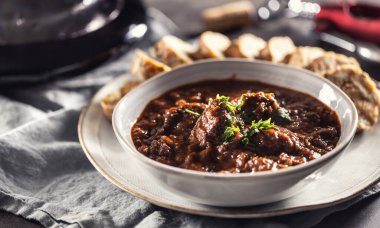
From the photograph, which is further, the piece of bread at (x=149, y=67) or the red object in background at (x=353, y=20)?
the red object in background at (x=353, y=20)

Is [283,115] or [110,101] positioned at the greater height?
[283,115]

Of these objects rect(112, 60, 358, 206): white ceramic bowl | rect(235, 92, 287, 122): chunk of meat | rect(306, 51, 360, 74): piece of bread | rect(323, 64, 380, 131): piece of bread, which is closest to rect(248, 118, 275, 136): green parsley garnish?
rect(235, 92, 287, 122): chunk of meat

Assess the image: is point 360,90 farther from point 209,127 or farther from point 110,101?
point 110,101

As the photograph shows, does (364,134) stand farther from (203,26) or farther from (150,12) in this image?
(150,12)

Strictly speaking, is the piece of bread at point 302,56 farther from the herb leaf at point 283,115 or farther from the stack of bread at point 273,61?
the herb leaf at point 283,115

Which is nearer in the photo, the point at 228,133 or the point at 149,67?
the point at 228,133

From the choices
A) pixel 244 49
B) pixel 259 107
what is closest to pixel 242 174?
pixel 259 107

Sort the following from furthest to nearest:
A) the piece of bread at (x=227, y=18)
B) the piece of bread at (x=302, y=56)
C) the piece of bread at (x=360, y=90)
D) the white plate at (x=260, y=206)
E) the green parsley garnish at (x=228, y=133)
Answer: the piece of bread at (x=227, y=18), the piece of bread at (x=302, y=56), the piece of bread at (x=360, y=90), the green parsley garnish at (x=228, y=133), the white plate at (x=260, y=206)

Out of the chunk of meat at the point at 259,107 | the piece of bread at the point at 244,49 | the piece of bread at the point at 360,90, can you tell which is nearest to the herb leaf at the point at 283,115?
the chunk of meat at the point at 259,107
